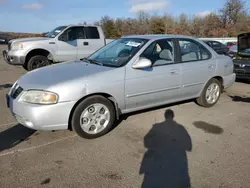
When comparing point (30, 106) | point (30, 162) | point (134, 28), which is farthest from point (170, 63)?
point (134, 28)

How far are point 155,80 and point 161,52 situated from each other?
2.22ft

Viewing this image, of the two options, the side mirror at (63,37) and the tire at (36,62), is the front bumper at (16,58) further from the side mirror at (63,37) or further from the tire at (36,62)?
the side mirror at (63,37)

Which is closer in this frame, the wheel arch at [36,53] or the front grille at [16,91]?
the front grille at [16,91]

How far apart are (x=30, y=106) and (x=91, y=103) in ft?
2.81

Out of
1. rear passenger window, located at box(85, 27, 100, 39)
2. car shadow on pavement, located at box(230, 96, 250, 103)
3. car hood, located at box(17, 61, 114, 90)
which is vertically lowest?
car shadow on pavement, located at box(230, 96, 250, 103)

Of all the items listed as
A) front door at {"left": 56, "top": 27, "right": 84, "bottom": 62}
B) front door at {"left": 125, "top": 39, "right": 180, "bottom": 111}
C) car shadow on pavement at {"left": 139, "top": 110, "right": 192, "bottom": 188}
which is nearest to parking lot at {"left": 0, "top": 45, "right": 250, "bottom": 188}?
car shadow on pavement at {"left": 139, "top": 110, "right": 192, "bottom": 188}

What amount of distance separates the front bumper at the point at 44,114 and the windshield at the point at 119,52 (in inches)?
44.3

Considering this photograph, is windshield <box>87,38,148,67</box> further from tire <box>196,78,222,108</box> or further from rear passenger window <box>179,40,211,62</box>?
tire <box>196,78,222,108</box>

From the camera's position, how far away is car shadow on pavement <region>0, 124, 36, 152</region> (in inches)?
138

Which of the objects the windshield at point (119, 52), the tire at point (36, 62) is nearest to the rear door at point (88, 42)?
the tire at point (36, 62)

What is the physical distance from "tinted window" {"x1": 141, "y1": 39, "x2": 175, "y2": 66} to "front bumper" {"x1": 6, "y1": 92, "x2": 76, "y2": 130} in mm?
1711

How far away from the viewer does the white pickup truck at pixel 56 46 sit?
8312 millimetres

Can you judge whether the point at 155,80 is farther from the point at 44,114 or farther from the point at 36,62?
the point at 36,62

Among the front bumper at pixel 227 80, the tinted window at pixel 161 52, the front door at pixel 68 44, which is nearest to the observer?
the tinted window at pixel 161 52
